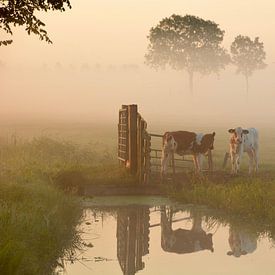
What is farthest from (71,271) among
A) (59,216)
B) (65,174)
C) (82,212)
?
(65,174)

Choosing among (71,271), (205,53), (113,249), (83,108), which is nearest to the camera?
(71,271)

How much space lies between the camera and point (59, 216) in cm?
1532

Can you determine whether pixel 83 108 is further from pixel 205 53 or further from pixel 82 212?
pixel 82 212

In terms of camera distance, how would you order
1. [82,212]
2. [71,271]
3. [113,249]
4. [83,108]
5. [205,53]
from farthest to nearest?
1. [83,108]
2. [205,53]
3. [82,212]
4. [113,249]
5. [71,271]

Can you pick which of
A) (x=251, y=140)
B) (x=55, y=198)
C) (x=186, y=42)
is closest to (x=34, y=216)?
(x=55, y=198)

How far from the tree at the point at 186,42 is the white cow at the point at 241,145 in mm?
69214

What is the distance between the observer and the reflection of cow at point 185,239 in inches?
562

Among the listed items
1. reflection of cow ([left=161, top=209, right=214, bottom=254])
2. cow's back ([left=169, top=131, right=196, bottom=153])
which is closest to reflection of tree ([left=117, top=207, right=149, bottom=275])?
reflection of cow ([left=161, top=209, right=214, bottom=254])

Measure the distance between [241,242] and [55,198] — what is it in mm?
5110

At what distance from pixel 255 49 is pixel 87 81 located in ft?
283

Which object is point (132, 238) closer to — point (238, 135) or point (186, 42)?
point (238, 135)

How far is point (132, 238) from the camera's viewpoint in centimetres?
1521

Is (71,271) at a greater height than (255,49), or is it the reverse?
(255,49)

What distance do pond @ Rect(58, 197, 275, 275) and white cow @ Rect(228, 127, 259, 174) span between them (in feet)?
19.0
